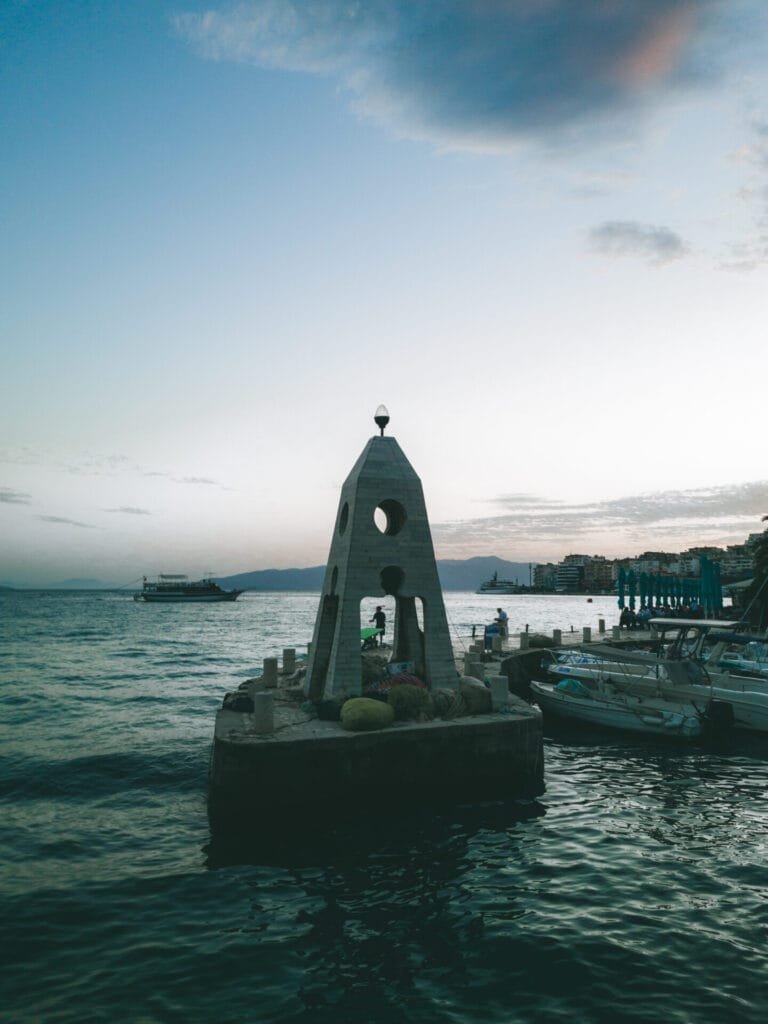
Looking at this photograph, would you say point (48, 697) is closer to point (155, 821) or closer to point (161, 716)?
point (161, 716)

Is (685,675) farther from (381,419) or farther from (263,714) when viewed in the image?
(263,714)

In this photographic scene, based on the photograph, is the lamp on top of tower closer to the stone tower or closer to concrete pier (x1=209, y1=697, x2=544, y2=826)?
the stone tower

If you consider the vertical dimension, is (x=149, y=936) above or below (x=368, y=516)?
below

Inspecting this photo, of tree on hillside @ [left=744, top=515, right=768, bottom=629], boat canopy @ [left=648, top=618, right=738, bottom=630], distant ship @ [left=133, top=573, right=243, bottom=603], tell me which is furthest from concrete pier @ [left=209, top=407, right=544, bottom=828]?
distant ship @ [left=133, top=573, right=243, bottom=603]

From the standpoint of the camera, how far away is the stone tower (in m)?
20.3

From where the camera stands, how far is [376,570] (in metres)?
20.9

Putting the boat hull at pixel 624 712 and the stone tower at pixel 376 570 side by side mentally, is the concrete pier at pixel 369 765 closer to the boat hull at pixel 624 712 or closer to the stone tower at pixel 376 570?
the stone tower at pixel 376 570

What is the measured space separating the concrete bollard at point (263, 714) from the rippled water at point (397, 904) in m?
2.66

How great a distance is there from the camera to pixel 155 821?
1741cm

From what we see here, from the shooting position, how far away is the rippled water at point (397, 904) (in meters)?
9.85

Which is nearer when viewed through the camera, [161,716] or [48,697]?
[161,716]

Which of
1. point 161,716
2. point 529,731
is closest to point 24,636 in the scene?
point 161,716

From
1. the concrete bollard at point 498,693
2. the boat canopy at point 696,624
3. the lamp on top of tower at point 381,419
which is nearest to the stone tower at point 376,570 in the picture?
the lamp on top of tower at point 381,419

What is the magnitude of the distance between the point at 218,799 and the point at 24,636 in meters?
71.6
